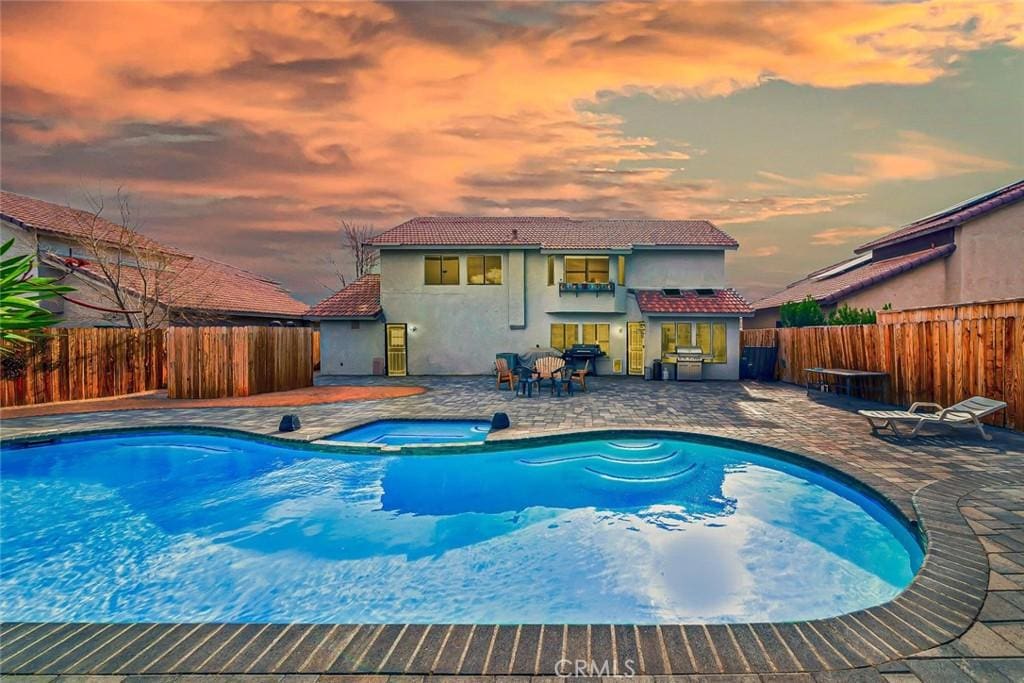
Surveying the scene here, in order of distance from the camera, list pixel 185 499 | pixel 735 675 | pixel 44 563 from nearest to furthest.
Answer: pixel 735 675 < pixel 44 563 < pixel 185 499

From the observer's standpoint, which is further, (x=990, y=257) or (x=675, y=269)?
(x=675, y=269)

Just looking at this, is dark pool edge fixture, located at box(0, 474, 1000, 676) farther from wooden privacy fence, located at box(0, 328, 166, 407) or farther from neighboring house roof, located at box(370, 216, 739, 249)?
neighboring house roof, located at box(370, 216, 739, 249)

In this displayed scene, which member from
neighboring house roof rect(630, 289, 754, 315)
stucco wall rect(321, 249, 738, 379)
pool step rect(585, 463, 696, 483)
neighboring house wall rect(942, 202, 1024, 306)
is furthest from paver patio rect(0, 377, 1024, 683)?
neighboring house wall rect(942, 202, 1024, 306)

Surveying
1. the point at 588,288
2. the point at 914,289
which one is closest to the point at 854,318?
the point at 914,289

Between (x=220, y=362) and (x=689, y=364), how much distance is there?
16906 mm

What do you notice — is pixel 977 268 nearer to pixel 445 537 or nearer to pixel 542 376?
pixel 542 376

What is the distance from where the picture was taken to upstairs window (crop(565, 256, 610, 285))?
19766 mm

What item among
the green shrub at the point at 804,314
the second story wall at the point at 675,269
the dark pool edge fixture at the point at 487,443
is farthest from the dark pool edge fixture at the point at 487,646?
the second story wall at the point at 675,269

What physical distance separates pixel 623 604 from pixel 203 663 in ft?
11.0

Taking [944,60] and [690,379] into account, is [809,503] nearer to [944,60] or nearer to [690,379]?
[690,379]

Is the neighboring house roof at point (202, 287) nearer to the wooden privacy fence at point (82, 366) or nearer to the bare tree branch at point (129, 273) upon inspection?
the bare tree branch at point (129, 273)

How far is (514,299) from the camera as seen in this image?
19.7m

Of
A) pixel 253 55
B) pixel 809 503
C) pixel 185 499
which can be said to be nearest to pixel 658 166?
pixel 253 55

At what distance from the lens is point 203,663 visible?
7.97 feet
